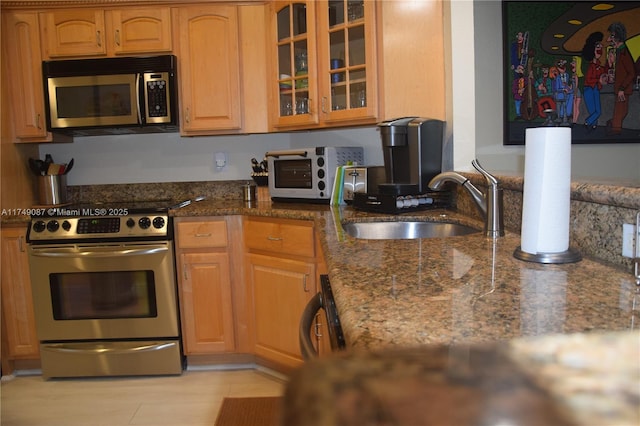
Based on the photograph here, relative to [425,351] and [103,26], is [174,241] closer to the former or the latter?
[103,26]

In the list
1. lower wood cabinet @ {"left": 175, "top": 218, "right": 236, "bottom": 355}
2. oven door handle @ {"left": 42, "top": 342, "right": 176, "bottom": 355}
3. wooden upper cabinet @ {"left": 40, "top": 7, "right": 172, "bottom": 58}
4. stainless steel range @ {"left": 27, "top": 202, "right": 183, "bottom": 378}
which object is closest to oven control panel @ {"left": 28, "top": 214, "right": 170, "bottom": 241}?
stainless steel range @ {"left": 27, "top": 202, "right": 183, "bottom": 378}

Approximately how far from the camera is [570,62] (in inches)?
112

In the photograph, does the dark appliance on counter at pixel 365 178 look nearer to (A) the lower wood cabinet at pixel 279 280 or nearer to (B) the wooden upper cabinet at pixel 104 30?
(A) the lower wood cabinet at pixel 279 280

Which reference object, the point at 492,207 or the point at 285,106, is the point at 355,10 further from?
the point at 492,207

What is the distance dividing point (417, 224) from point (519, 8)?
157 centimetres

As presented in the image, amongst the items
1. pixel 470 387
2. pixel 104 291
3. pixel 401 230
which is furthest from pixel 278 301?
pixel 470 387

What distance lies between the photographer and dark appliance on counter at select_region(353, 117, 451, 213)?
2.25 m

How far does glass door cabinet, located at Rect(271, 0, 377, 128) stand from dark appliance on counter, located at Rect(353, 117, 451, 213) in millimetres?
289

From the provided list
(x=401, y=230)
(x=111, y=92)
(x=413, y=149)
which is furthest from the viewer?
(x=111, y=92)

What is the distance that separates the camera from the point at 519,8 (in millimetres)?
Answer: 2803

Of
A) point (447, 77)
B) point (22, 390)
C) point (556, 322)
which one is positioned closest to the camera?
point (556, 322)

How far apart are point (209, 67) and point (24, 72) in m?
1.08

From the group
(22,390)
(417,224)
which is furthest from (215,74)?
(22,390)

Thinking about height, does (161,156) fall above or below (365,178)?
above
